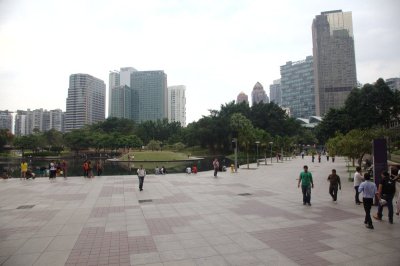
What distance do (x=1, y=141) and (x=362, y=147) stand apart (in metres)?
92.3

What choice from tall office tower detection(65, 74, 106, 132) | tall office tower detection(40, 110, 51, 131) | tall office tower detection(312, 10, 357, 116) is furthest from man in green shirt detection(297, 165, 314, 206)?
tall office tower detection(40, 110, 51, 131)

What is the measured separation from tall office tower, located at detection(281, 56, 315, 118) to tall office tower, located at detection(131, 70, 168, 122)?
263 feet

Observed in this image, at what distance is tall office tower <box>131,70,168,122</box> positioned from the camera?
562ft

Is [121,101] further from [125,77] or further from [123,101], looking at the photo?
[125,77]

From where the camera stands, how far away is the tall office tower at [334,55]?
136750mm

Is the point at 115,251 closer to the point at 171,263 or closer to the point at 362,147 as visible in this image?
the point at 171,263

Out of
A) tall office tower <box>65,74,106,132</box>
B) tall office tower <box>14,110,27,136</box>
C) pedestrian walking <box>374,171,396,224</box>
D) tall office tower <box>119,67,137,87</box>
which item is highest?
tall office tower <box>119,67,137,87</box>

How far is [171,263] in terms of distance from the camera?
6.47 m

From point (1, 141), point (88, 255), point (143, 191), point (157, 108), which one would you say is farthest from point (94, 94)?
point (88, 255)

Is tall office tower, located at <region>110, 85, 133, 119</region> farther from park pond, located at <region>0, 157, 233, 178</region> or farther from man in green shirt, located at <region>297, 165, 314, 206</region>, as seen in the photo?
man in green shirt, located at <region>297, 165, 314, 206</region>

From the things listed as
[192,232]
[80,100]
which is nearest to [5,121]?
[80,100]

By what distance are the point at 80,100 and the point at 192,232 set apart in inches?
6539

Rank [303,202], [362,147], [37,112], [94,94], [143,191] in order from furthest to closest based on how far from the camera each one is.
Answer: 1. [37,112]
2. [94,94]
3. [362,147]
4. [143,191]
5. [303,202]

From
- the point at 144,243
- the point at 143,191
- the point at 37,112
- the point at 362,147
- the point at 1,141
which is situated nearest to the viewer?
the point at 144,243
